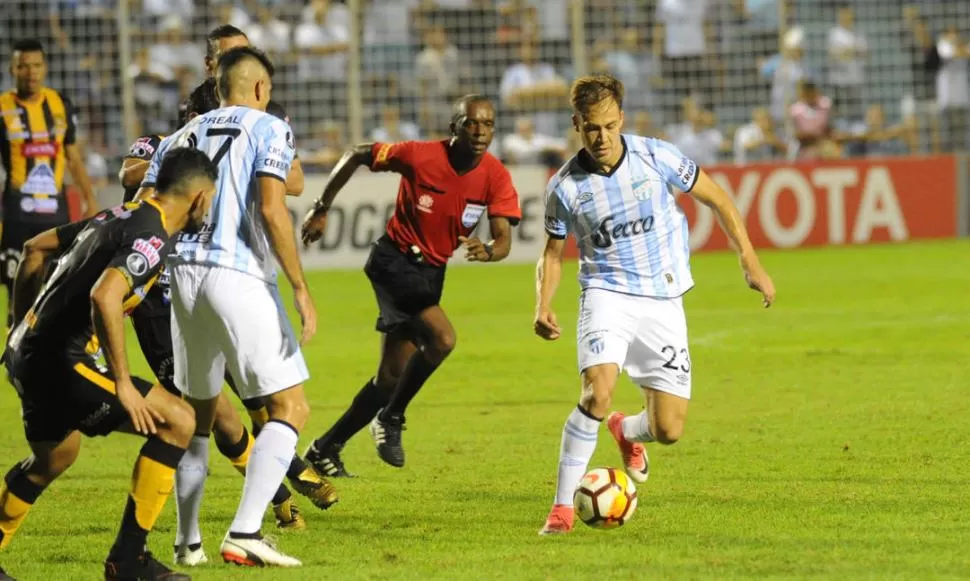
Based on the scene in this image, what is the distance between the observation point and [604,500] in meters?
6.88

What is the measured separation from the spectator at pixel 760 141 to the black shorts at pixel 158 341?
15.5m

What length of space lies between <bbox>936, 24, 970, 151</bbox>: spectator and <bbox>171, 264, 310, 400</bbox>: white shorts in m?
18.3

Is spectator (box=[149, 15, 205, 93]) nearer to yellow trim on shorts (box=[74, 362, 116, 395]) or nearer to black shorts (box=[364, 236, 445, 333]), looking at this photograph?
black shorts (box=[364, 236, 445, 333])

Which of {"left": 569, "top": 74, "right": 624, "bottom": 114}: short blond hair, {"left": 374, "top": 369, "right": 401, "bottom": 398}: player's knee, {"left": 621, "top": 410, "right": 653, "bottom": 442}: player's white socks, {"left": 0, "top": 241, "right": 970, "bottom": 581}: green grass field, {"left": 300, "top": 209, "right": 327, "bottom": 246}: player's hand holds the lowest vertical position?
{"left": 0, "top": 241, "right": 970, "bottom": 581}: green grass field

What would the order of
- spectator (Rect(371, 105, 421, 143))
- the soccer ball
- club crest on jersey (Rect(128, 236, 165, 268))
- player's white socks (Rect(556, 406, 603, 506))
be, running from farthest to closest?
spectator (Rect(371, 105, 421, 143))
player's white socks (Rect(556, 406, 603, 506))
the soccer ball
club crest on jersey (Rect(128, 236, 165, 268))

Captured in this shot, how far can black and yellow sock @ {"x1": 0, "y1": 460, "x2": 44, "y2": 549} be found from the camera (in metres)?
6.35

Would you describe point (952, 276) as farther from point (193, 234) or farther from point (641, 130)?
point (193, 234)

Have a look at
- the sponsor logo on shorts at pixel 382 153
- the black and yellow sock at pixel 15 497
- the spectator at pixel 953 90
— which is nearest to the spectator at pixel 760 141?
the spectator at pixel 953 90

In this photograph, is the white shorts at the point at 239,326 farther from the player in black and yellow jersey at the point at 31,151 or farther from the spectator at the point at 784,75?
the spectator at the point at 784,75

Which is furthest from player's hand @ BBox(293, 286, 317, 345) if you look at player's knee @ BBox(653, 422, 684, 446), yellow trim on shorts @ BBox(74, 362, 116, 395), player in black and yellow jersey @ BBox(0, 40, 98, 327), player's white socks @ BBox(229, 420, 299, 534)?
player in black and yellow jersey @ BBox(0, 40, 98, 327)

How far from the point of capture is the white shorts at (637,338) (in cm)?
725

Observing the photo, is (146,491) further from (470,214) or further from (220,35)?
(470,214)

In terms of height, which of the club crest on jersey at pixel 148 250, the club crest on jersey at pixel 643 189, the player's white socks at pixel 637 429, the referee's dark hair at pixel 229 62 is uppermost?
the referee's dark hair at pixel 229 62

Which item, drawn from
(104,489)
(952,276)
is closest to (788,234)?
(952,276)
